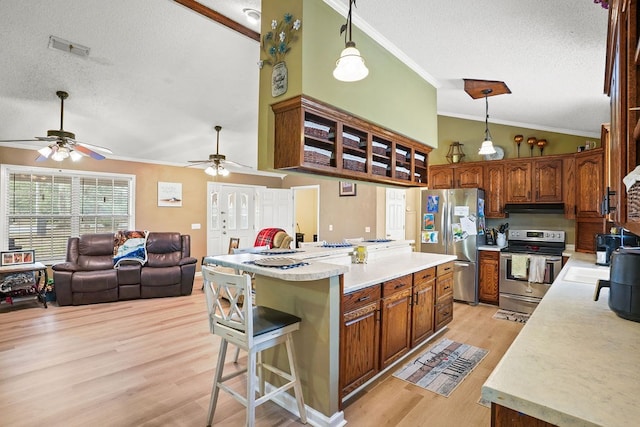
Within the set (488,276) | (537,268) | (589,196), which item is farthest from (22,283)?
(589,196)

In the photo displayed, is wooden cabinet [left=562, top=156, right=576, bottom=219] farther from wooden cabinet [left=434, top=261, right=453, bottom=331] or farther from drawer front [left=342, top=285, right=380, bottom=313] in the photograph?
drawer front [left=342, top=285, right=380, bottom=313]

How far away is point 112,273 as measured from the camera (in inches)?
196

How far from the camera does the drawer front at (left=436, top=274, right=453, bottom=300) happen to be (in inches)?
134

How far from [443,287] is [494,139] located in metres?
2.91

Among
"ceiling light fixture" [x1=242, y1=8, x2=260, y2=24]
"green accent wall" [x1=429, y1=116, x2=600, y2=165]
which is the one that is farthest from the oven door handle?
"ceiling light fixture" [x1=242, y1=8, x2=260, y2=24]

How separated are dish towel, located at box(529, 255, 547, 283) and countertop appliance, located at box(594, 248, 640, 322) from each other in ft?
10.1

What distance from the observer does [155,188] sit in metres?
6.46

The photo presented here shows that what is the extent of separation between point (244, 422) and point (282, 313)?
28.7 inches

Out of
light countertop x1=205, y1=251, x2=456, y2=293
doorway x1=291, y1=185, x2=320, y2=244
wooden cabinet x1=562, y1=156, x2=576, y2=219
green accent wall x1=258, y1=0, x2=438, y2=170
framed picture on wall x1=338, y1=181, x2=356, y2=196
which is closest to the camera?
light countertop x1=205, y1=251, x2=456, y2=293

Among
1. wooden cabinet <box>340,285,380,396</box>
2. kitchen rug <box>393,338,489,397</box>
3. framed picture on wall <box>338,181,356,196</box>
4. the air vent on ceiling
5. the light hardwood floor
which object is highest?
the air vent on ceiling

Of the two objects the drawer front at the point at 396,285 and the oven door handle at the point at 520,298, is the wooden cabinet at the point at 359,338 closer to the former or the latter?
the drawer front at the point at 396,285

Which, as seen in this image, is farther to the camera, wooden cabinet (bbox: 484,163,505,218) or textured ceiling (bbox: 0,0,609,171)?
wooden cabinet (bbox: 484,163,505,218)

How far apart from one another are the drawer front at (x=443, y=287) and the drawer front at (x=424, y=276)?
175 millimetres

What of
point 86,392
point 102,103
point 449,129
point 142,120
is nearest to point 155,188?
point 142,120
